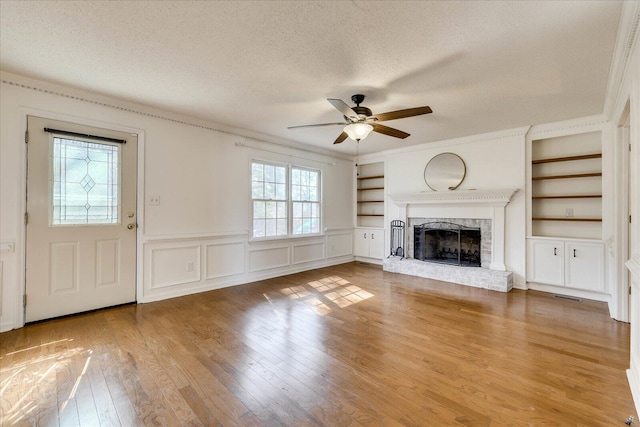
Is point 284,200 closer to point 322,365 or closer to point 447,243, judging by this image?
point 447,243

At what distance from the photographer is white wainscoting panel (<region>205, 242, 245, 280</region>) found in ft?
14.1

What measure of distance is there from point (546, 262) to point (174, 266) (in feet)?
17.8

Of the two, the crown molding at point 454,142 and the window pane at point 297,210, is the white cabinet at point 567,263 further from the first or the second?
the window pane at point 297,210

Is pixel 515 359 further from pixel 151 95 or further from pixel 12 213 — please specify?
pixel 12 213

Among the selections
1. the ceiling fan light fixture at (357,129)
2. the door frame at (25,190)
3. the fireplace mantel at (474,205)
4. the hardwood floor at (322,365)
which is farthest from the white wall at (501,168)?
the door frame at (25,190)

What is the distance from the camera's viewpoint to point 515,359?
2.31 meters

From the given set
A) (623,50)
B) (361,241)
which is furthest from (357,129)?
(361,241)

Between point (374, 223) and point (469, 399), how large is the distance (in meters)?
5.08

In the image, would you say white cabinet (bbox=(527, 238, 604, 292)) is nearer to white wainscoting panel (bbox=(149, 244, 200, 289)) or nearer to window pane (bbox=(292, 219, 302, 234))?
window pane (bbox=(292, 219, 302, 234))

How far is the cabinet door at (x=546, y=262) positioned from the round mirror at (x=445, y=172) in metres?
1.52

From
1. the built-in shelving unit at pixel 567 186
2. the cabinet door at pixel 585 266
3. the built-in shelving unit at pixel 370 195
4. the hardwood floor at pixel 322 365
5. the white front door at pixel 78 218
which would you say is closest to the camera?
the hardwood floor at pixel 322 365

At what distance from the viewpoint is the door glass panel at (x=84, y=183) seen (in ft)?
10.3

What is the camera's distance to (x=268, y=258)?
16.6 feet

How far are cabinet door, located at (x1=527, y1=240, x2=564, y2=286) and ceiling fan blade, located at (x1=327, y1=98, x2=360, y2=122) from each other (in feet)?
11.5
